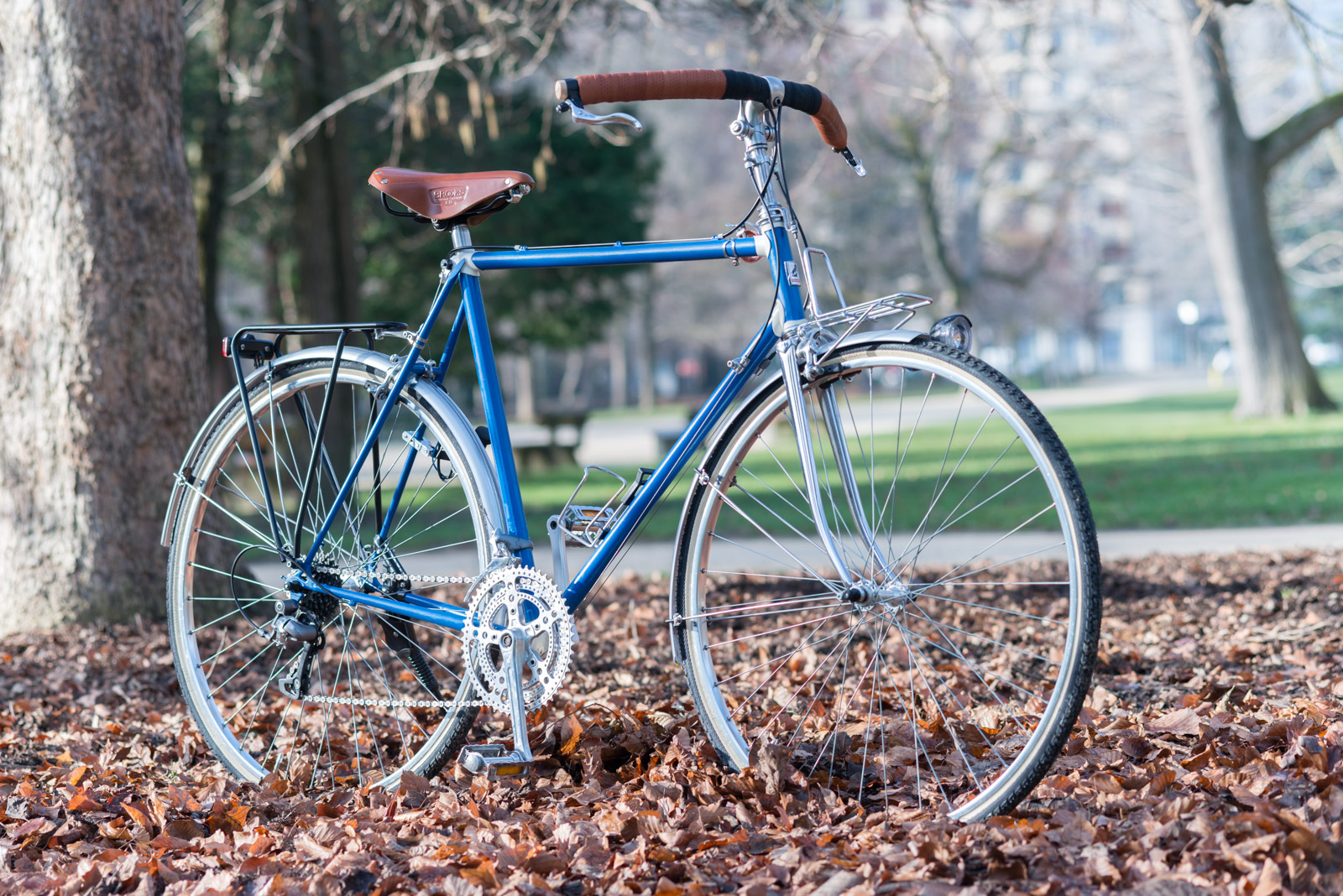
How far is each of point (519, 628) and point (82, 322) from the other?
2.76 m

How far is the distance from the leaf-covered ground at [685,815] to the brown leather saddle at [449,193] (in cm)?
125

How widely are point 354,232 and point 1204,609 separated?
8876 mm

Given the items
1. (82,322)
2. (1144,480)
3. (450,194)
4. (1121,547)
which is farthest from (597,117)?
(1144,480)

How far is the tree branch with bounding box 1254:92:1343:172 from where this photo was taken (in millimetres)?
14906

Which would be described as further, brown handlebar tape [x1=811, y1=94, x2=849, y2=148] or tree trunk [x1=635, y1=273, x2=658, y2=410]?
tree trunk [x1=635, y1=273, x2=658, y2=410]

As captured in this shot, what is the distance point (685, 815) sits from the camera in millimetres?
2459

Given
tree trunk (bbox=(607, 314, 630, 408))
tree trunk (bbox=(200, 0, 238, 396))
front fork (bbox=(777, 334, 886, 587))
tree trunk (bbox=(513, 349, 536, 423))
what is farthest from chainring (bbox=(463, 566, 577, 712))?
tree trunk (bbox=(607, 314, 630, 408))

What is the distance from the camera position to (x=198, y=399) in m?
4.82

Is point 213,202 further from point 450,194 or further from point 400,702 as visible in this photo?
point 400,702

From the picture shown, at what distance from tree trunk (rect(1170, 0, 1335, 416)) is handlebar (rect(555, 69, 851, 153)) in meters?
15.4

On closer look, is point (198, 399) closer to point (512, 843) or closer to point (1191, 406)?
point (512, 843)

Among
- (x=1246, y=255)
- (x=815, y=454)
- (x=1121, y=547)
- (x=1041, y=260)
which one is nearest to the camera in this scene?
(x=815, y=454)

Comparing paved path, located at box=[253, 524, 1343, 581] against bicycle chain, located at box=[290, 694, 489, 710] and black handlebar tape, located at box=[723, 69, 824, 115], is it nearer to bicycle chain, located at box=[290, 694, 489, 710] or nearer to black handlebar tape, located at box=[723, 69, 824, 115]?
bicycle chain, located at box=[290, 694, 489, 710]

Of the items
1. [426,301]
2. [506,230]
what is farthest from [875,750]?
[426,301]
